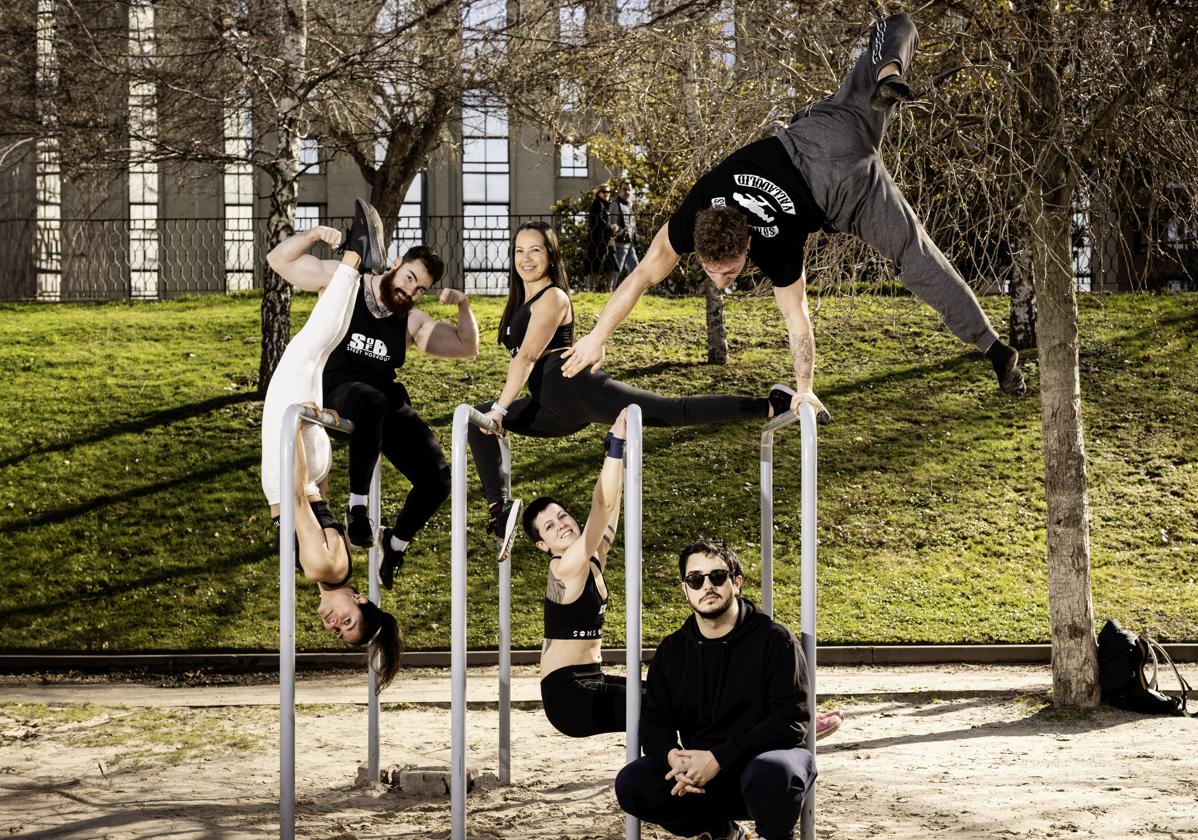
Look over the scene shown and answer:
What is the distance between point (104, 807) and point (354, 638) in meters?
2.13

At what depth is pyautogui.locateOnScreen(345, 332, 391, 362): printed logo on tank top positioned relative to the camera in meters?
5.96

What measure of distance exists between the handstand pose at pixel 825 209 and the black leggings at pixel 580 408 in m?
0.35

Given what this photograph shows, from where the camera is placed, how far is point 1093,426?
52.2 feet

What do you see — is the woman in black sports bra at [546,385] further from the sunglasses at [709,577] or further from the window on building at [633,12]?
the window on building at [633,12]

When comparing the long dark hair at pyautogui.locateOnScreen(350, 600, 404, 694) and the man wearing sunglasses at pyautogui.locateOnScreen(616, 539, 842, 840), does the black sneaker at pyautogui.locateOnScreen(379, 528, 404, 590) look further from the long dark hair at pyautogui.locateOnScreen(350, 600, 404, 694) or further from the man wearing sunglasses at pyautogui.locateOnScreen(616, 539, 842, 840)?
the man wearing sunglasses at pyautogui.locateOnScreen(616, 539, 842, 840)

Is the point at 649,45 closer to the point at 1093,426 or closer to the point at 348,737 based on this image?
the point at 348,737

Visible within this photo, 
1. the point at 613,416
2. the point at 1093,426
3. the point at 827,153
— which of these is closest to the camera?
the point at 827,153

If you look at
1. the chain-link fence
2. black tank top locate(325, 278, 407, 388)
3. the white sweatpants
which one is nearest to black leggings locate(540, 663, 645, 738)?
the white sweatpants

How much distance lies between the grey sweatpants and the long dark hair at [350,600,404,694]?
259 centimetres

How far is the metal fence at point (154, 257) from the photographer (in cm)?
2198

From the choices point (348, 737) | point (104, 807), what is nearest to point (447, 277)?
point (348, 737)

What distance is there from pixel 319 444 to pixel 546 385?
1.01 meters

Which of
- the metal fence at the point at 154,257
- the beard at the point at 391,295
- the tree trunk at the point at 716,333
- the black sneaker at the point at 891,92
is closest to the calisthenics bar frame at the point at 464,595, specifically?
the beard at the point at 391,295

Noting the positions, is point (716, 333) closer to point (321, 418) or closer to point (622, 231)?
point (622, 231)
